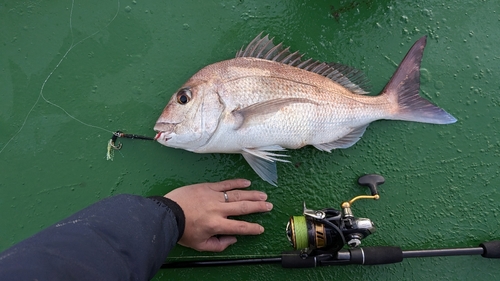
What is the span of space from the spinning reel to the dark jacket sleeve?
552mm

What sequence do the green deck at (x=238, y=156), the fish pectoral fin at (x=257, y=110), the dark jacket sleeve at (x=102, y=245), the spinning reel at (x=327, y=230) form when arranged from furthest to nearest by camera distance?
the green deck at (x=238, y=156), the fish pectoral fin at (x=257, y=110), the spinning reel at (x=327, y=230), the dark jacket sleeve at (x=102, y=245)

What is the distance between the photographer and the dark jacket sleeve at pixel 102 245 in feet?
3.13

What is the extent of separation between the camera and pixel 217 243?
175 cm

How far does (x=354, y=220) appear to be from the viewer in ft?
4.79

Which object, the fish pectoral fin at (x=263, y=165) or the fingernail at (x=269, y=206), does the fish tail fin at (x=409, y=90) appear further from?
the fingernail at (x=269, y=206)

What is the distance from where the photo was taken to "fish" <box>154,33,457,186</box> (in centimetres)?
163

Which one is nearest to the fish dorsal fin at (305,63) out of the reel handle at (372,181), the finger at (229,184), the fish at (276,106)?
the fish at (276,106)

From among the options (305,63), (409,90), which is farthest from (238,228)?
(409,90)

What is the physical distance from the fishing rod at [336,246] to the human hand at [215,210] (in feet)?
0.38

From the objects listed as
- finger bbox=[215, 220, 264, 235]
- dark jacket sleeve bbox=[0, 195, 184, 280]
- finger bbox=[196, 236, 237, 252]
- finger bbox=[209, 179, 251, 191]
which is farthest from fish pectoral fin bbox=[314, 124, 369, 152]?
dark jacket sleeve bbox=[0, 195, 184, 280]

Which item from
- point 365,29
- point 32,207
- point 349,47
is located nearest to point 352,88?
point 349,47

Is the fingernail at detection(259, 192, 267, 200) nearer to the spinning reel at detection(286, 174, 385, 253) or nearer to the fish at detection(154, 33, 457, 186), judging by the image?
the fish at detection(154, 33, 457, 186)

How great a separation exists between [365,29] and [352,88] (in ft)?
1.23

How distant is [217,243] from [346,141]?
0.87 metres
